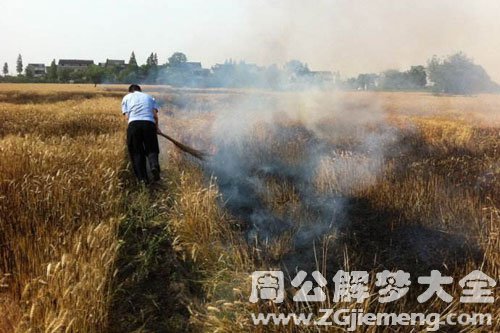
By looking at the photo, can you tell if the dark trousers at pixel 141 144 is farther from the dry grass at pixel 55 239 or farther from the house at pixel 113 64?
the house at pixel 113 64

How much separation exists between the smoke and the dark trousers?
4.33 ft

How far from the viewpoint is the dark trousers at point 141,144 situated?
7.50 meters

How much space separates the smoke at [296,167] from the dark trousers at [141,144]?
1319 mm

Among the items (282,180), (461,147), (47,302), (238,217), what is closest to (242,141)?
(282,180)

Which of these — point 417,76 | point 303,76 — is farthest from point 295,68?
point 417,76

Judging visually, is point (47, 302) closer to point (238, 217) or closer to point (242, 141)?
point (238, 217)

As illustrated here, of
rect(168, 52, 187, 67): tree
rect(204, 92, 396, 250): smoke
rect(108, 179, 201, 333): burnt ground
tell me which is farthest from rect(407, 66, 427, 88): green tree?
rect(108, 179, 201, 333): burnt ground

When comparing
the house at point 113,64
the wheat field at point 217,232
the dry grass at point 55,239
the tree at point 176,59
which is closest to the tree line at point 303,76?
the tree at point 176,59

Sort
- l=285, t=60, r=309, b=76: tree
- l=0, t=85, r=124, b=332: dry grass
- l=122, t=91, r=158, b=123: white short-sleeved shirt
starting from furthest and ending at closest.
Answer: l=285, t=60, r=309, b=76: tree, l=122, t=91, r=158, b=123: white short-sleeved shirt, l=0, t=85, r=124, b=332: dry grass

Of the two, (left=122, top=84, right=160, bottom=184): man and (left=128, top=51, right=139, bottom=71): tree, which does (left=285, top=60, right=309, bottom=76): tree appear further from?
(left=128, top=51, right=139, bottom=71): tree

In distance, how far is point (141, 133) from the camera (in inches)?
A: 297

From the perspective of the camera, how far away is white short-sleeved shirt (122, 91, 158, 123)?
7613mm

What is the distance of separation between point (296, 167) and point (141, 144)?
10.8ft

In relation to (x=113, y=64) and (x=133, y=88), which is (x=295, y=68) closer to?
(x=133, y=88)
